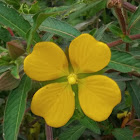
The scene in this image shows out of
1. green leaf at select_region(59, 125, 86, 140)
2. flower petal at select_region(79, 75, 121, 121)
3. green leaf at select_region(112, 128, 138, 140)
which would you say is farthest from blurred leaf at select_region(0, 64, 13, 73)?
green leaf at select_region(112, 128, 138, 140)

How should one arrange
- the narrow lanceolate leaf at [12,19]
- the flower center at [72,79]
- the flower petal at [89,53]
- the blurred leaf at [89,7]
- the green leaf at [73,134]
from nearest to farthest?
the flower petal at [89,53], the flower center at [72,79], the narrow lanceolate leaf at [12,19], the blurred leaf at [89,7], the green leaf at [73,134]

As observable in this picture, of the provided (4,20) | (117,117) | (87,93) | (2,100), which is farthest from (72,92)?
(117,117)

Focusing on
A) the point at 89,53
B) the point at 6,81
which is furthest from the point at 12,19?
the point at 89,53

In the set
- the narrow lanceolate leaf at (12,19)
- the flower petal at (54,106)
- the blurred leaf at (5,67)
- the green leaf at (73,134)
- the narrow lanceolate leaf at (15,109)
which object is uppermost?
the narrow lanceolate leaf at (12,19)

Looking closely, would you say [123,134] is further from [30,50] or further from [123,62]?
[30,50]

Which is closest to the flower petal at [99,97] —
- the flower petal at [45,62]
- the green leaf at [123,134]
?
the flower petal at [45,62]

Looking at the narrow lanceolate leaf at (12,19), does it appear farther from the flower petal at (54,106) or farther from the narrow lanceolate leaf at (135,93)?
the narrow lanceolate leaf at (135,93)

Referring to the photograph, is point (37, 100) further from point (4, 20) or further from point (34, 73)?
point (4, 20)
